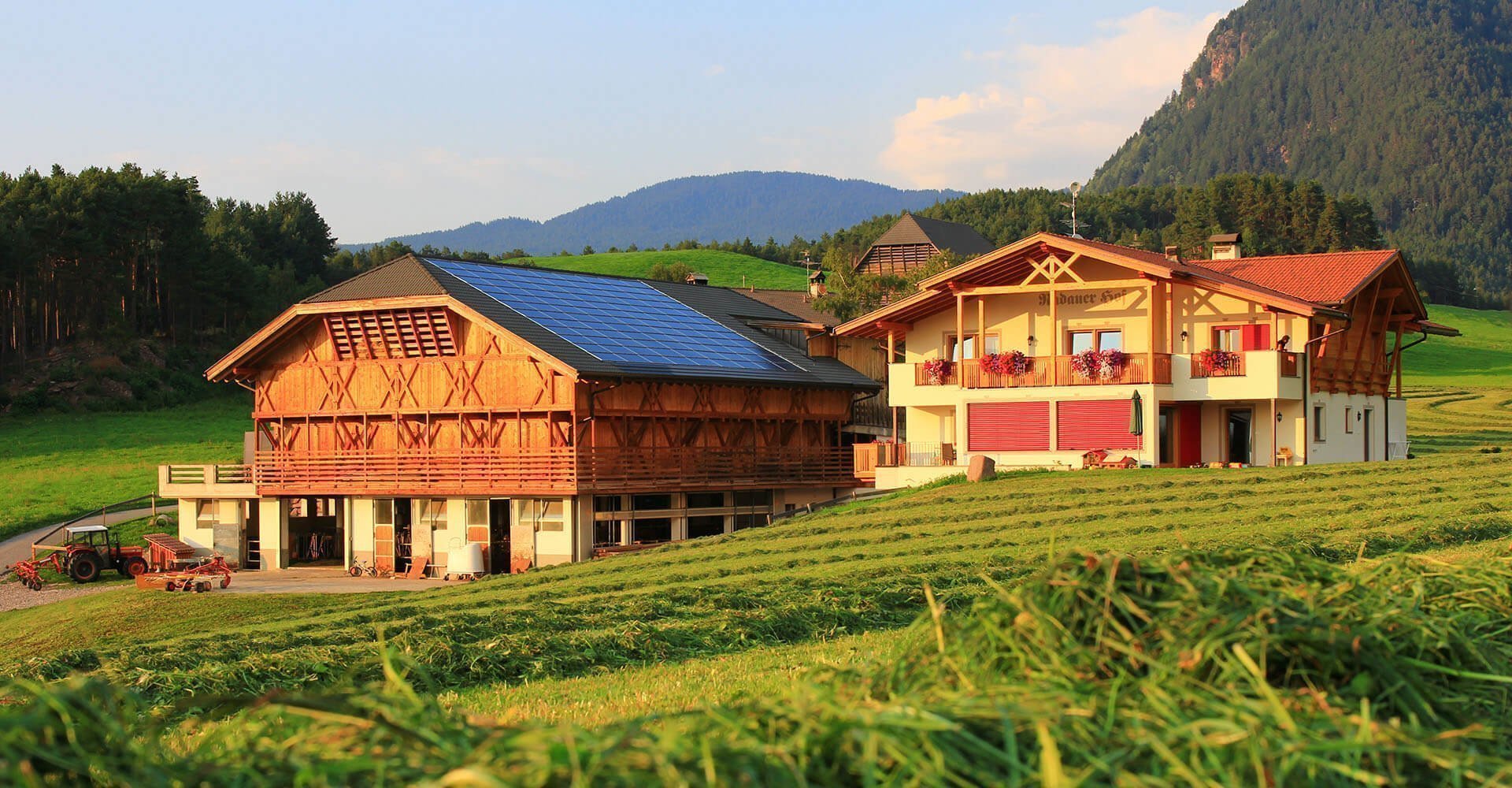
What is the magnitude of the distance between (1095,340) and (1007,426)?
344 cm

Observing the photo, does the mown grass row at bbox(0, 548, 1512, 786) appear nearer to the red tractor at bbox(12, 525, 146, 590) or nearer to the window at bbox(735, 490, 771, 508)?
the red tractor at bbox(12, 525, 146, 590)

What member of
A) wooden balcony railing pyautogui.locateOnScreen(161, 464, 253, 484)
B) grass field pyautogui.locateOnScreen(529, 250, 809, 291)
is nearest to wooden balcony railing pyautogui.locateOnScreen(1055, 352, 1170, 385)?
wooden balcony railing pyautogui.locateOnScreen(161, 464, 253, 484)

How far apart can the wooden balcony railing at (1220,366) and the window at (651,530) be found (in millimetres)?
14433

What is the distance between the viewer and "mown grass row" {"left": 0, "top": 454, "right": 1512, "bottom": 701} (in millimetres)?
14516

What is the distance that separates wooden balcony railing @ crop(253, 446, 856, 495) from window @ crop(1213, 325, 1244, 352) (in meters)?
11.5

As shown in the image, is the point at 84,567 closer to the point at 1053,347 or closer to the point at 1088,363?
the point at 1053,347

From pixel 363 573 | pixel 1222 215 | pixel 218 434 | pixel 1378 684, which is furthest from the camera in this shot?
pixel 1222 215

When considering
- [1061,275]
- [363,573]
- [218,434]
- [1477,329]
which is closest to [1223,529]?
[1061,275]

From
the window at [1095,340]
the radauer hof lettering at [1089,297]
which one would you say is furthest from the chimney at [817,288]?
the window at [1095,340]

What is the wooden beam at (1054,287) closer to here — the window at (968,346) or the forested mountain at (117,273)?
the window at (968,346)

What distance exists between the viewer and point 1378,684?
4.79 m

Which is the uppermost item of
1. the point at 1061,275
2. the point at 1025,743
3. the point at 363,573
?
the point at 1061,275

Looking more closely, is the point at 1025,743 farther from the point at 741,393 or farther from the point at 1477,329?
the point at 1477,329

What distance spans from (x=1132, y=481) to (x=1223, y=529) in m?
9.32
